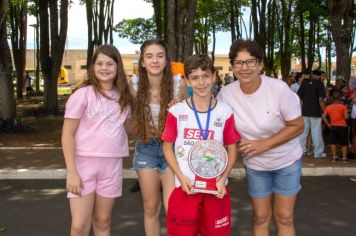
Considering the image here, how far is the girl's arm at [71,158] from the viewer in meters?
3.35

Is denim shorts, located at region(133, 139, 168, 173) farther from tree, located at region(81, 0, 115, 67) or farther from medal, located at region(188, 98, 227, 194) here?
tree, located at region(81, 0, 115, 67)

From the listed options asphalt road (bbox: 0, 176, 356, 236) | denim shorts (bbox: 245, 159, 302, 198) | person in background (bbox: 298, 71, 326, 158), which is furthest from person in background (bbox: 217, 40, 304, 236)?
person in background (bbox: 298, 71, 326, 158)

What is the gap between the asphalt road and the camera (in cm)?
523

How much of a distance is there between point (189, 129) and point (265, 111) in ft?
2.15

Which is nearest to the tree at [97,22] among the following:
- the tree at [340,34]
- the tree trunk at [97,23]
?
the tree trunk at [97,23]

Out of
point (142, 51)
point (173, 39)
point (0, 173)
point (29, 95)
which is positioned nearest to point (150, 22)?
point (29, 95)

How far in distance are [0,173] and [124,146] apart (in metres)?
5.55

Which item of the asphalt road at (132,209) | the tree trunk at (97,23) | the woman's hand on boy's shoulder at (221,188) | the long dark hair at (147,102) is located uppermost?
the tree trunk at (97,23)

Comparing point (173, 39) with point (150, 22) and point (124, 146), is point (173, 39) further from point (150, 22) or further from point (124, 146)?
point (150, 22)

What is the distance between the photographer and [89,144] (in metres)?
3.47

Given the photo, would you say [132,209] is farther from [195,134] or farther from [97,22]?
[97,22]

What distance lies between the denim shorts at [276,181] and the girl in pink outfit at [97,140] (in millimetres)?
1071

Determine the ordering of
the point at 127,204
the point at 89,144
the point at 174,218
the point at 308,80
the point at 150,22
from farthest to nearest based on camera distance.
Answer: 1. the point at 150,22
2. the point at 308,80
3. the point at 127,204
4. the point at 89,144
5. the point at 174,218

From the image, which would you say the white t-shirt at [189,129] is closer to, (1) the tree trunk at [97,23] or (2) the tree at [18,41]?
(1) the tree trunk at [97,23]
